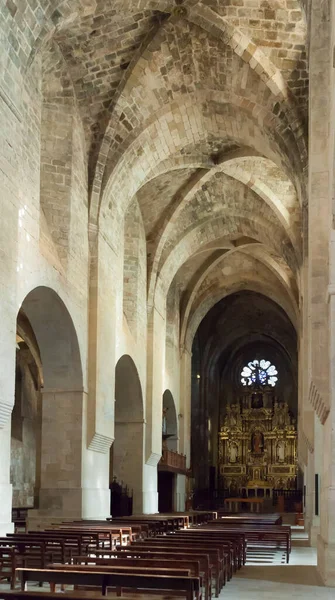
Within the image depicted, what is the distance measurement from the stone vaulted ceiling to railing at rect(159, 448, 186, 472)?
6.79 meters

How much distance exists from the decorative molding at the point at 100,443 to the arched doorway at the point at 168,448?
12.0 meters

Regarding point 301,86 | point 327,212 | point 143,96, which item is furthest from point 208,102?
point 327,212

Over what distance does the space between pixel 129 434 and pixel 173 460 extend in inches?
245

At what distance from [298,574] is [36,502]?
11809mm

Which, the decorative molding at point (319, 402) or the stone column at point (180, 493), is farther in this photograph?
the stone column at point (180, 493)

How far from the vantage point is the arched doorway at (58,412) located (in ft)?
64.5

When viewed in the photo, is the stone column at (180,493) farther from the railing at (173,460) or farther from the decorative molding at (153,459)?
the decorative molding at (153,459)

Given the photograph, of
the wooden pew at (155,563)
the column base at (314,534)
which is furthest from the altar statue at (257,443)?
the wooden pew at (155,563)

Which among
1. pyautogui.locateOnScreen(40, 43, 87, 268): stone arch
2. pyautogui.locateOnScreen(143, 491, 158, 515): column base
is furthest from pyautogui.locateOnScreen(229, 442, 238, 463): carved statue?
pyautogui.locateOnScreen(40, 43, 87, 268): stone arch

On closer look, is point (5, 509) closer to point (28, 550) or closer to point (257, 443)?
point (28, 550)

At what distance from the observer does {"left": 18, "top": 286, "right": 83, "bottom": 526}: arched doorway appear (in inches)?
774

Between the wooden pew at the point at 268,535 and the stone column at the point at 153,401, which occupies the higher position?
the stone column at the point at 153,401

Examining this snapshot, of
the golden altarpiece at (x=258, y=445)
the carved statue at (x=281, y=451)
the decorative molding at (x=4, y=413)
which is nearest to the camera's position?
the decorative molding at (x=4, y=413)

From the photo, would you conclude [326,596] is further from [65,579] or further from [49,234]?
[49,234]
